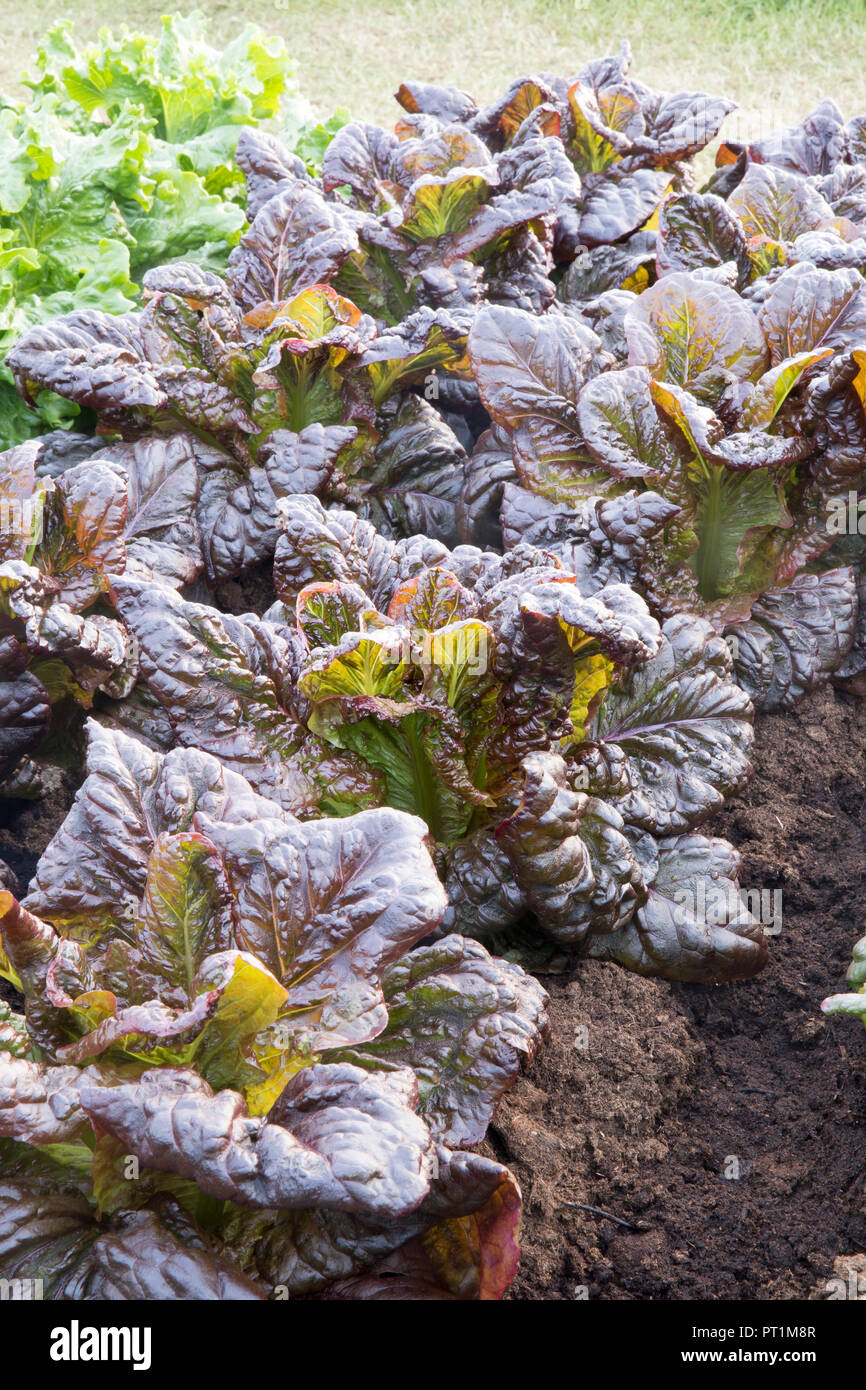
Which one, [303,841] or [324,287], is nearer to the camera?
[303,841]

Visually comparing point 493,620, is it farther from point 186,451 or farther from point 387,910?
point 186,451

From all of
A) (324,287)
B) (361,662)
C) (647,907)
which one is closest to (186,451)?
(324,287)

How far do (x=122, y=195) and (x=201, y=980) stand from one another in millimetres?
3146

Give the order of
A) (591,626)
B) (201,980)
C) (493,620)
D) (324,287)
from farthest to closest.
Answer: (324,287) < (493,620) < (591,626) < (201,980)

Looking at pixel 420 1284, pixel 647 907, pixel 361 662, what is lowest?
pixel 420 1284

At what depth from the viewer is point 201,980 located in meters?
1.52

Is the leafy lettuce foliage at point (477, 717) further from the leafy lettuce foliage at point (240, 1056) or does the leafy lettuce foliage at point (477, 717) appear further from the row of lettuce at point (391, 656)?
the leafy lettuce foliage at point (240, 1056)

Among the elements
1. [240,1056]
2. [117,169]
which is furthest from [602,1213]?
[117,169]

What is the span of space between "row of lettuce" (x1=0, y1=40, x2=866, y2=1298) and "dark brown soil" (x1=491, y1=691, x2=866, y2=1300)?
0.47ft

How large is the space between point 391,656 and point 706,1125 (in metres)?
1.09

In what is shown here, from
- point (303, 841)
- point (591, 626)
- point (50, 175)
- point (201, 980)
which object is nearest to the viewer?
point (201, 980)

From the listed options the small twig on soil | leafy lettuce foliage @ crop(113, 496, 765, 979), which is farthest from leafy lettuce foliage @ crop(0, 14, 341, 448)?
the small twig on soil

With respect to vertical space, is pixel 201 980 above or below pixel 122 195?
below

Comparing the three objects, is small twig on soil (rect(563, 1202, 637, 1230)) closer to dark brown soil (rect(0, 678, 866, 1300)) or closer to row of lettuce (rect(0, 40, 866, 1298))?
dark brown soil (rect(0, 678, 866, 1300))
